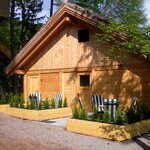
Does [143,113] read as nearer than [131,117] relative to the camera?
No

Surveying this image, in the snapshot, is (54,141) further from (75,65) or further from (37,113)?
(75,65)

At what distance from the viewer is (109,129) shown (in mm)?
9719

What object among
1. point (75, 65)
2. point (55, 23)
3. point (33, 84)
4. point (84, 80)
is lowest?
point (33, 84)

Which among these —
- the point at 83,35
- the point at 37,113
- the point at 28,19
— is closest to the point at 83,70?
the point at 83,35

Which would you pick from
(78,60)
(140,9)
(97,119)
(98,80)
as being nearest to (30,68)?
(78,60)

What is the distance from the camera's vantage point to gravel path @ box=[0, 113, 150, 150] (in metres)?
8.53

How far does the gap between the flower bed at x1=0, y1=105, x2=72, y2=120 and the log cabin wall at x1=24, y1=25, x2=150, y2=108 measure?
3.99 feet

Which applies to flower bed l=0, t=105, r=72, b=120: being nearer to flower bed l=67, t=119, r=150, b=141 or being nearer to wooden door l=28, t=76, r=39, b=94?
wooden door l=28, t=76, r=39, b=94

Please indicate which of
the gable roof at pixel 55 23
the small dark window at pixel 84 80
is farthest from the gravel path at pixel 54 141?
the gable roof at pixel 55 23

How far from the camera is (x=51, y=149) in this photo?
8.20 metres

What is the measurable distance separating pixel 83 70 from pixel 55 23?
9.60 feet

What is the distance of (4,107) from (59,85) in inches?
120

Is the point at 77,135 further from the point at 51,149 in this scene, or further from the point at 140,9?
the point at 140,9

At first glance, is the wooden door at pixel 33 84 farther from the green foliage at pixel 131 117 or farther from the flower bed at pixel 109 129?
the green foliage at pixel 131 117
